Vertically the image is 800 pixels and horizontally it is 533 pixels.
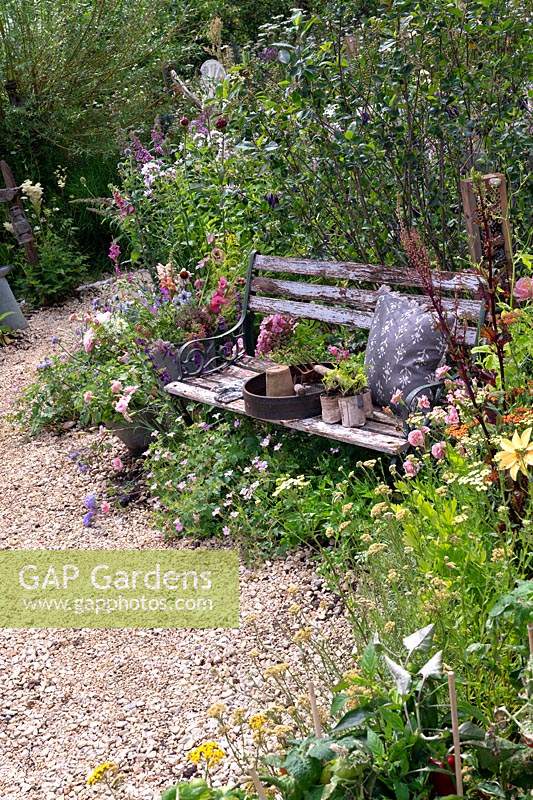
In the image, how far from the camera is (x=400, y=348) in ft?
12.7

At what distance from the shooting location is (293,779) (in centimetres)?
186

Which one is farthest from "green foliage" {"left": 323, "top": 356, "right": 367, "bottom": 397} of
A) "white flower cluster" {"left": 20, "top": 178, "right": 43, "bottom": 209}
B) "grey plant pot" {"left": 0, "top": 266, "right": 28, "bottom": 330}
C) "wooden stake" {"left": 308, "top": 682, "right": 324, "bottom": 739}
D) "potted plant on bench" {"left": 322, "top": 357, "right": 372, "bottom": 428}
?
"white flower cluster" {"left": 20, "top": 178, "right": 43, "bottom": 209}

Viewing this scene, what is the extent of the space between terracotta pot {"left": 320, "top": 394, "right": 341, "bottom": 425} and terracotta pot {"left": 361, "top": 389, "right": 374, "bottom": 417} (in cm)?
11

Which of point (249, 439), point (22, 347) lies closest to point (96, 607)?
point (249, 439)

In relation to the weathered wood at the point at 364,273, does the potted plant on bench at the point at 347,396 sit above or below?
below

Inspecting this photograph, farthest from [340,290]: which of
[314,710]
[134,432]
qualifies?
[314,710]

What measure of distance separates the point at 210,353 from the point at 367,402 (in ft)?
4.63

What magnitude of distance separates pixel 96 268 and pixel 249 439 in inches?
233

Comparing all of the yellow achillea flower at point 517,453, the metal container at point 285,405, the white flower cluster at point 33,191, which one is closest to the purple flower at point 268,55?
the white flower cluster at point 33,191

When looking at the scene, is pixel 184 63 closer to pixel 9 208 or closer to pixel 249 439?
pixel 9 208

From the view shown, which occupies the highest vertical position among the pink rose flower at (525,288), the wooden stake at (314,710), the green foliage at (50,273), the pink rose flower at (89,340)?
the pink rose flower at (525,288)

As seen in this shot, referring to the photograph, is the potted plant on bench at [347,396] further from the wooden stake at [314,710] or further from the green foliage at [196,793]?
the green foliage at [196,793]

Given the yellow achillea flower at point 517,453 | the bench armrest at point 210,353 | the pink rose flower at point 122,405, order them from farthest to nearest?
the bench armrest at point 210,353
the pink rose flower at point 122,405
the yellow achillea flower at point 517,453

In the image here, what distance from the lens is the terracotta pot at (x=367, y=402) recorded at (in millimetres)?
3951
